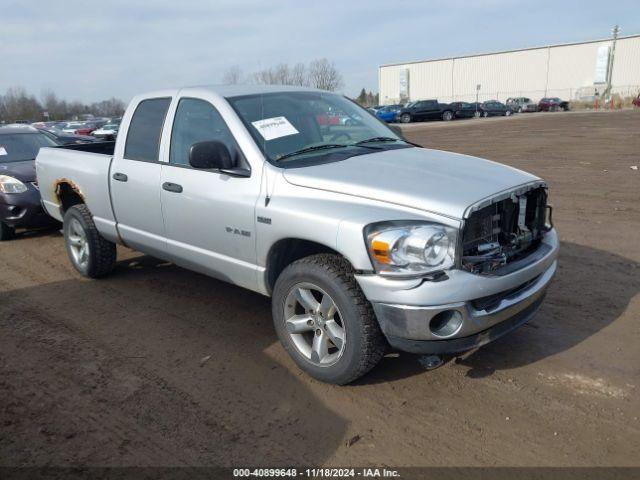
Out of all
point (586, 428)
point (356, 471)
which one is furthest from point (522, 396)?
point (356, 471)

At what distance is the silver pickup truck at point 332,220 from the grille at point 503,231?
1 centimetres

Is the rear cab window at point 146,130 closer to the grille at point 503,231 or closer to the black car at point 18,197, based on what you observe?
the grille at point 503,231

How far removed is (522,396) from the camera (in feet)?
10.7

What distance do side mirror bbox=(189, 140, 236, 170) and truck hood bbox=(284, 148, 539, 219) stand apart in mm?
461

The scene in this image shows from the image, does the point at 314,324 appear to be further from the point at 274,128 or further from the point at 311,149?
the point at 274,128

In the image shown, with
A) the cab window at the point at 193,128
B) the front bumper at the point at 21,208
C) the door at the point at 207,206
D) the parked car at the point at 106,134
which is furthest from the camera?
the parked car at the point at 106,134

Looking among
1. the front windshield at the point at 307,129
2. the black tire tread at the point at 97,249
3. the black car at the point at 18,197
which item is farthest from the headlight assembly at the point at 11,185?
the front windshield at the point at 307,129

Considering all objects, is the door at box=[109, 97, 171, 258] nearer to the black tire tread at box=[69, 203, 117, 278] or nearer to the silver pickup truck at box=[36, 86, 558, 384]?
the silver pickup truck at box=[36, 86, 558, 384]

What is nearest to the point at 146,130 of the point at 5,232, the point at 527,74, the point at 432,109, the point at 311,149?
the point at 311,149

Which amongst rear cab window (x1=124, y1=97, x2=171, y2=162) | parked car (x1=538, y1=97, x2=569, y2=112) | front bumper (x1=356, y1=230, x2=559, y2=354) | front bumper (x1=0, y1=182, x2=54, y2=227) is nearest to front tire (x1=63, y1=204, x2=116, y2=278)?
rear cab window (x1=124, y1=97, x2=171, y2=162)

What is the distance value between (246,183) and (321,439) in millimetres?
1775

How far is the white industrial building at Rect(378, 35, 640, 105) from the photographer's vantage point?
202 feet

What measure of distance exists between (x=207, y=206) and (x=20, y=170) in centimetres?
507

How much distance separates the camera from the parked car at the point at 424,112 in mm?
39438
